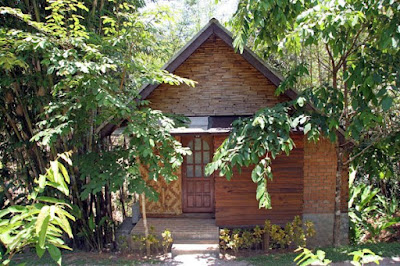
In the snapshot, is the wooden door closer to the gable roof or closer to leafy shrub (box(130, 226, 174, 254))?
leafy shrub (box(130, 226, 174, 254))

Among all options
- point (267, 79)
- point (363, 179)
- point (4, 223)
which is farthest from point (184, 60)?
point (363, 179)

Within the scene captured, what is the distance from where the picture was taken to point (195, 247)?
647cm

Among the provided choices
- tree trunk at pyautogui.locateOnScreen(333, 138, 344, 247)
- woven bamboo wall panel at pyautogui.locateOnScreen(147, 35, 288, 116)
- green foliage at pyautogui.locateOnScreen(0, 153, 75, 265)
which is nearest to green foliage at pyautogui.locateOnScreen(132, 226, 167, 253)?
woven bamboo wall panel at pyautogui.locateOnScreen(147, 35, 288, 116)

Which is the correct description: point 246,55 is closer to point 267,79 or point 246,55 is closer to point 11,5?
point 267,79

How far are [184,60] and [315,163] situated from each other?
3.80 m

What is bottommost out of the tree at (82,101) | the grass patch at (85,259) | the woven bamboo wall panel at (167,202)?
the grass patch at (85,259)

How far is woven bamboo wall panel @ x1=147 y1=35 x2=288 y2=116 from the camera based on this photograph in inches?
283

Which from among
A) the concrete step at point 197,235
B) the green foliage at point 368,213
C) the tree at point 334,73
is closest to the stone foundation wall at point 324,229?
the green foliage at point 368,213

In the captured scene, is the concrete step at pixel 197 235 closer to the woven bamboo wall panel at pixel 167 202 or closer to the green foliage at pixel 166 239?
the green foliage at pixel 166 239

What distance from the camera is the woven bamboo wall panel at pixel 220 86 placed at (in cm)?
719

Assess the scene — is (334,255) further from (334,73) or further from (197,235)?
(334,73)

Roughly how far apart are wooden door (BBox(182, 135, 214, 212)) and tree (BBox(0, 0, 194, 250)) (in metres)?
1.90

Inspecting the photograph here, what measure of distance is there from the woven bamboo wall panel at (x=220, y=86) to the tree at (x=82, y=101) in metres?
1.19

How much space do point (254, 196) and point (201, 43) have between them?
3.61 m
